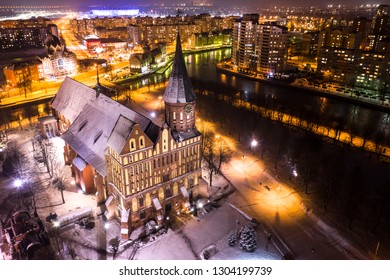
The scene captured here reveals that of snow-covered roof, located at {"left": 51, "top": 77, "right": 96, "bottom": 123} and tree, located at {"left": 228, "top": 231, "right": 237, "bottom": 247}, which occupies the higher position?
snow-covered roof, located at {"left": 51, "top": 77, "right": 96, "bottom": 123}

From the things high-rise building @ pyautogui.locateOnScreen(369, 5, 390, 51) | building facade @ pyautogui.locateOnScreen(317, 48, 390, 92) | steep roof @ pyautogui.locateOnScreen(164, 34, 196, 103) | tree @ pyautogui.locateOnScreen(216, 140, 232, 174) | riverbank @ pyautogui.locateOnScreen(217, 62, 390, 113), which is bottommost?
tree @ pyautogui.locateOnScreen(216, 140, 232, 174)

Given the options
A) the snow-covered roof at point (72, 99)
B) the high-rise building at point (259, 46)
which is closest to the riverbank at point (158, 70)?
the high-rise building at point (259, 46)

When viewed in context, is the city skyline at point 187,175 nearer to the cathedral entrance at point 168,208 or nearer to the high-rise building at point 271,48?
the cathedral entrance at point 168,208

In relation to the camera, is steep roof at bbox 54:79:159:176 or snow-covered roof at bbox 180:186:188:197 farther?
snow-covered roof at bbox 180:186:188:197

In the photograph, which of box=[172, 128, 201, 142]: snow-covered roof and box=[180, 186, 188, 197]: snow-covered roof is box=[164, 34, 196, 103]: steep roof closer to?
box=[172, 128, 201, 142]: snow-covered roof

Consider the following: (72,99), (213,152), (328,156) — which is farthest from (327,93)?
(72,99)

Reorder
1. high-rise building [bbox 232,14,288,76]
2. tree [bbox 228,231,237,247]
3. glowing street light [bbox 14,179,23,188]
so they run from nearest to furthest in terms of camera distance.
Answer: tree [bbox 228,231,237,247] < glowing street light [bbox 14,179,23,188] < high-rise building [bbox 232,14,288,76]

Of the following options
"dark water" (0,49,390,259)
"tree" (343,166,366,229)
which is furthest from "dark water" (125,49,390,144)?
"tree" (343,166,366,229)
